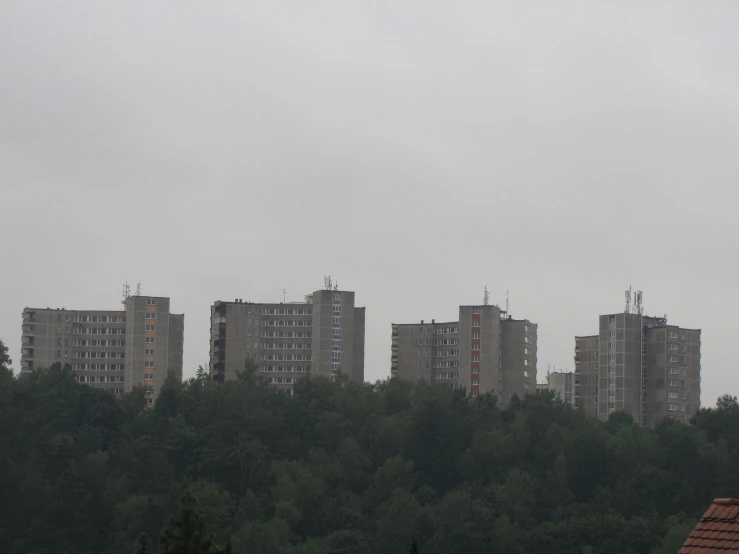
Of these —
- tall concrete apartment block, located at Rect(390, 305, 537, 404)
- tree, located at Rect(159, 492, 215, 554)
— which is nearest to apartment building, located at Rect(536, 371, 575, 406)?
tall concrete apartment block, located at Rect(390, 305, 537, 404)

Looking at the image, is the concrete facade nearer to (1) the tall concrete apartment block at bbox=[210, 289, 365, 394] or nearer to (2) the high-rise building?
(2) the high-rise building

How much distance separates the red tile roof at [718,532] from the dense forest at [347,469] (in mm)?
78668

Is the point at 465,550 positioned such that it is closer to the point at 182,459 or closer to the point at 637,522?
the point at 637,522

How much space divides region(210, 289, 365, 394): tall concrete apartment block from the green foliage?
22.0 feet

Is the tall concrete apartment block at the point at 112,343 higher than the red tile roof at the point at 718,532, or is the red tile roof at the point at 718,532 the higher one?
the tall concrete apartment block at the point at 112,343

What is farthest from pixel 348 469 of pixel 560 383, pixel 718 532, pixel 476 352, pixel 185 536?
pixel 718 532

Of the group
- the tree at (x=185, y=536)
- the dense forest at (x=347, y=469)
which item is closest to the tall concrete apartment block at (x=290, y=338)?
the dense forest at (x=347, y=469)

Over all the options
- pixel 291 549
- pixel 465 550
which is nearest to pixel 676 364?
pixel 465 550

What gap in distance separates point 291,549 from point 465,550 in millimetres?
11663

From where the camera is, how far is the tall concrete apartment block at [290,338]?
135375 mm

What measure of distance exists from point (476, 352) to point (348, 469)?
22.8m

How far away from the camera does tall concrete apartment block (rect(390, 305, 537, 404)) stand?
133 meters

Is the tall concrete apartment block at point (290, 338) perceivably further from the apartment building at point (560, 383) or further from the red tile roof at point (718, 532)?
the red tile roof at point (718, 532)

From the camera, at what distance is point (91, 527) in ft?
343
